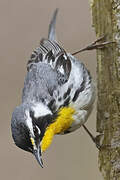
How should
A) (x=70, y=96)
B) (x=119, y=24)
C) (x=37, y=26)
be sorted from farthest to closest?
(x=37, y=26), (x=70, y=96), (x=119, y=24)

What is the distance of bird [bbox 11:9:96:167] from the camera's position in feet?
17.5

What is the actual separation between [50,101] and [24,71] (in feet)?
9.21

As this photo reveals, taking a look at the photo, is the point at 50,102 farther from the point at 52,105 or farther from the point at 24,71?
the point at 24,71

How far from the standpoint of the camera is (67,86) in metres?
→ 6.00

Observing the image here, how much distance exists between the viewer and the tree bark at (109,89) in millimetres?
5445

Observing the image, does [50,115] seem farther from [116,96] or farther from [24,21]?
[24,21]

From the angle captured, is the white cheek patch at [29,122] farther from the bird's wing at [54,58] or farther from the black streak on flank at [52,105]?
the bird's wing at [54,58]

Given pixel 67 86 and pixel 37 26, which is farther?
pixel 37 26

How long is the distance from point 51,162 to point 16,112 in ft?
9.46

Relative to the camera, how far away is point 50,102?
5.73 meters

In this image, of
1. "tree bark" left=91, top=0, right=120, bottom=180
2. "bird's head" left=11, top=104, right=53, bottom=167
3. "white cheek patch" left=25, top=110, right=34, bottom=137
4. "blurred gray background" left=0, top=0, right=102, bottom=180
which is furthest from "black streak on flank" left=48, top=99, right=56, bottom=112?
"blurred gray background" left=0, top=0, right=102, bottom=180

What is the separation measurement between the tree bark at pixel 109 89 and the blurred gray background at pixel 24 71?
85.0 inches

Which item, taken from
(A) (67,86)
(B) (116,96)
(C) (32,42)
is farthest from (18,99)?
(B) (116,96)

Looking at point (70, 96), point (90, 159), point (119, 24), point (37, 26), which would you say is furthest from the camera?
point (37, 26)
